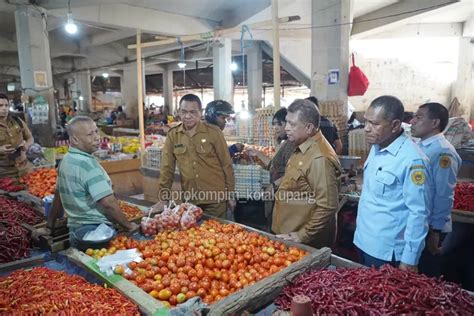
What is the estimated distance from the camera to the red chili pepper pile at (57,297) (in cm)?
184

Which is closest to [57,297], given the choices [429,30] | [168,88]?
[429,30]

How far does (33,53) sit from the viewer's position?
28.1ft

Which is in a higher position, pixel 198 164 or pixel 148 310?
pixel 198 164

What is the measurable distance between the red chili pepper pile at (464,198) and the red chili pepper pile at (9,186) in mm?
5951

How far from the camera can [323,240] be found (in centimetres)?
304

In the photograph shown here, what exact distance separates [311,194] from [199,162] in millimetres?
1476

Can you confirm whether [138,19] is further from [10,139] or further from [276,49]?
[276,49]

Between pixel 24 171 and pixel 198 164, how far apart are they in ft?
11.5

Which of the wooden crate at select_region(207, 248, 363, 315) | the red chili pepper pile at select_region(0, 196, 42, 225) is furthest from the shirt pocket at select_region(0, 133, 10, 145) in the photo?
the wooden crate at select_region(207, 248, 363, 315)

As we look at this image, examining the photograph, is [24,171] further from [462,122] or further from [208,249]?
[462,122]

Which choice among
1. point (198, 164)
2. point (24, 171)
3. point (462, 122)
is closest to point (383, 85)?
point (462, 122)

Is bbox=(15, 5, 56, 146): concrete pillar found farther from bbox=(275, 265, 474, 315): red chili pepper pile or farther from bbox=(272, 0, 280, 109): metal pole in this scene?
bbox=(275, 265, 474, 315): red chili pepper pile

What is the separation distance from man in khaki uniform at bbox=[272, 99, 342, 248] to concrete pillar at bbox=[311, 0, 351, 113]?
4.99m

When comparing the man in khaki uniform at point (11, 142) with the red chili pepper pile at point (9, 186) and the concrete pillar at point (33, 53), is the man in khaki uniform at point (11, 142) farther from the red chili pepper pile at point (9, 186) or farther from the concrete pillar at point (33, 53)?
the concrete pillar at point (33, 53)
